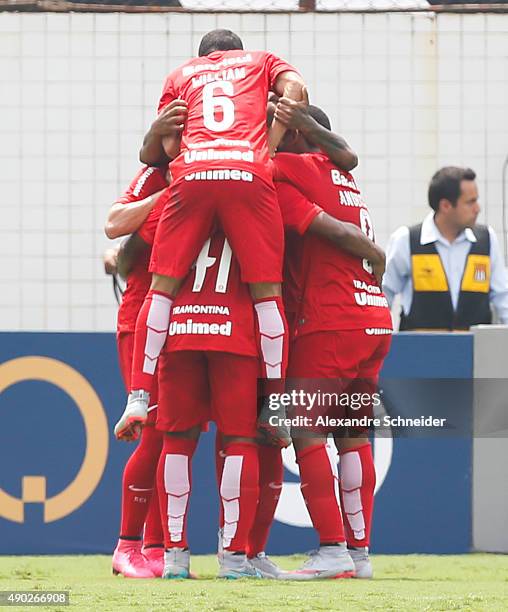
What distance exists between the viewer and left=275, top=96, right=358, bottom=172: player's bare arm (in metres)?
5.21

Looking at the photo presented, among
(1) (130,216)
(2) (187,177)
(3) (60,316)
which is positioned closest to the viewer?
(2) (187,177)

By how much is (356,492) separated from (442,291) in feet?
8.40

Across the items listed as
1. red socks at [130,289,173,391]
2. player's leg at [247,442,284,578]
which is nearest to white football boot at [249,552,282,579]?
player's leg at [247,442,284,578]

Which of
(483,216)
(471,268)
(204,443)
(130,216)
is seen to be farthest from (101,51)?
(130,216)

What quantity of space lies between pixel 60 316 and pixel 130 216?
4456 mm

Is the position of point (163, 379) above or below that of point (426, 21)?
below

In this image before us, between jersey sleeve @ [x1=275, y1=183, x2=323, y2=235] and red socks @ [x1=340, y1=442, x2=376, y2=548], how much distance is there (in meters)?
0.83

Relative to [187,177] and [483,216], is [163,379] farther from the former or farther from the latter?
[483,216]

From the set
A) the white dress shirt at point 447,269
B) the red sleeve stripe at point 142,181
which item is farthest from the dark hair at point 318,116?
the white dress shirt at point 447,269

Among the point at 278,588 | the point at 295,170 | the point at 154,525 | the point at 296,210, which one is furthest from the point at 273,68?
the point at 278,588

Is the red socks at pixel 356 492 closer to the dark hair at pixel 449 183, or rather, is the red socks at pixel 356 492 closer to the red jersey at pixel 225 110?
the red jersey at pixel 225 110

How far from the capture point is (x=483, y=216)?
32.6 ft

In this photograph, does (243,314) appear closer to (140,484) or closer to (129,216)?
(129,216)

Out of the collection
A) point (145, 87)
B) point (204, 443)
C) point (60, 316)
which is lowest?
point (204, 443)
